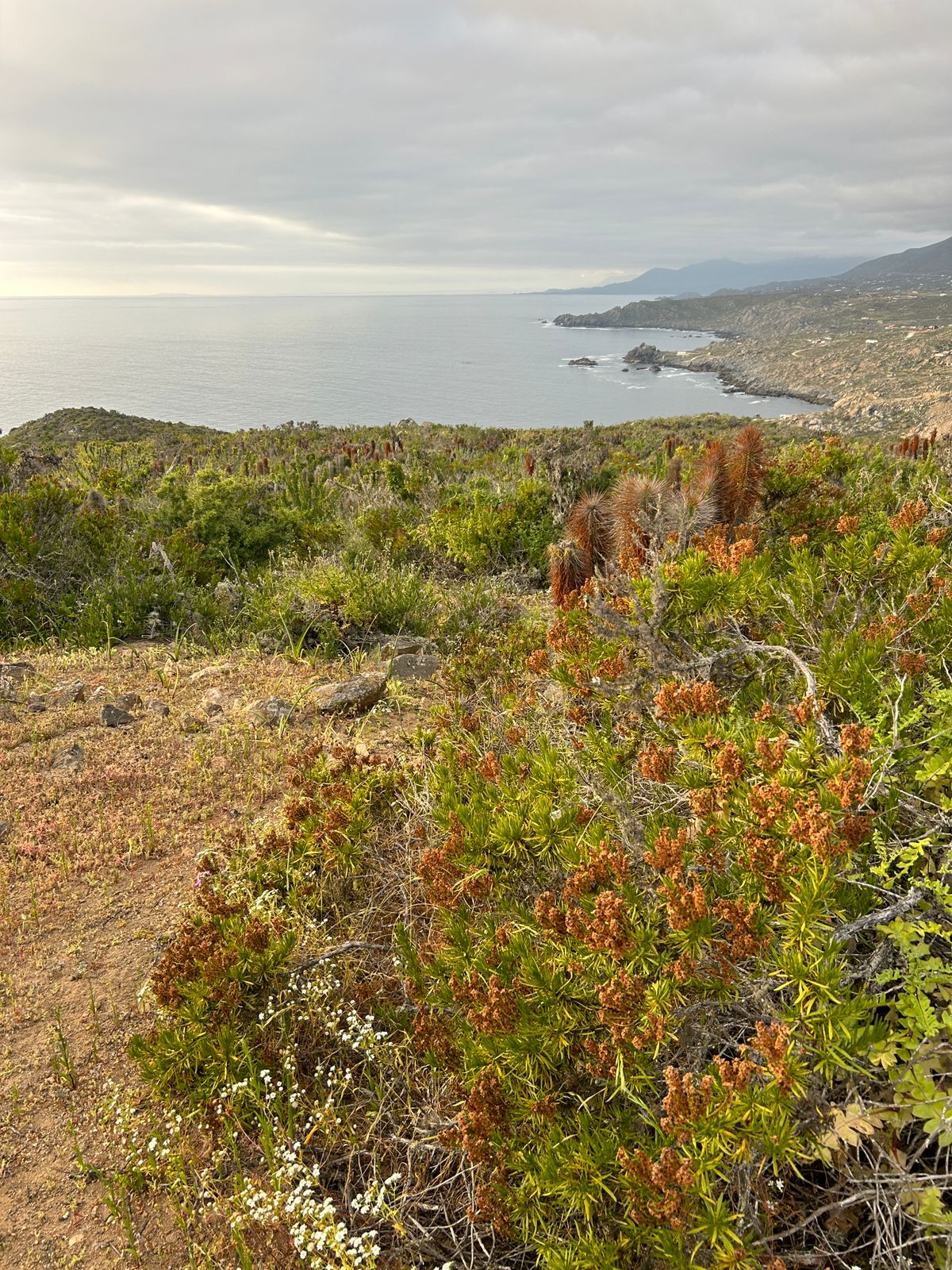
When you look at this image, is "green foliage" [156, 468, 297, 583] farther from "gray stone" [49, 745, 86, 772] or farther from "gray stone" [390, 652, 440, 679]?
"gray stone" [49, 745, 86, 772]

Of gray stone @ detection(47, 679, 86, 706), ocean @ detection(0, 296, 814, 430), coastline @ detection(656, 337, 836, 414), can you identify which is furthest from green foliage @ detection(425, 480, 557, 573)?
coastline @ detection(656, 337, 836, 414)

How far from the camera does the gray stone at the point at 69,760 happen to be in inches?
182

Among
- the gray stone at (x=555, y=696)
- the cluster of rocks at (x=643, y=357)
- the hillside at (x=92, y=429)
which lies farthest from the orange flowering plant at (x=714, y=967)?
the cluster of rocks at (x=643, y=357)

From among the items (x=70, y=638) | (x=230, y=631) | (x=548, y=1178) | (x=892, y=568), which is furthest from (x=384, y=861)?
(x=70, y=638)

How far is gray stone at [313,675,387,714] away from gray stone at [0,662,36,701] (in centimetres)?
240

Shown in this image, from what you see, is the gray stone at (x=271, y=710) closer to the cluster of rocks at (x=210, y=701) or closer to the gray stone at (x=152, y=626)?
the cluster of rocks at (x=210, y=701)

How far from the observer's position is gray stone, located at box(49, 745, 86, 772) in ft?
15.2

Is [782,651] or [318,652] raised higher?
[782,651]

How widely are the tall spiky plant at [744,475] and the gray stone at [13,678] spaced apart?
5585mm

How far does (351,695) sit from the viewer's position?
5305 mm

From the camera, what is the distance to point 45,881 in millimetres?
3682

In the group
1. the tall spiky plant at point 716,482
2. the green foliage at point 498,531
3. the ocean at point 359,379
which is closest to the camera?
the tall spiky plant at point 716,482

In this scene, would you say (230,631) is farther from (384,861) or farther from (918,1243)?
(918,1243)

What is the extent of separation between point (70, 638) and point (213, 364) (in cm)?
7730
